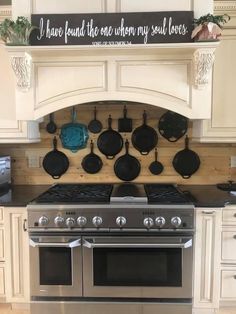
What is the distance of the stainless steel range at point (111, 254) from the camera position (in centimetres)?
202

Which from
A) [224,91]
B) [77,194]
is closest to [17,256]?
[77,194]

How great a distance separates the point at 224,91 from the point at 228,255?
124 centimetres

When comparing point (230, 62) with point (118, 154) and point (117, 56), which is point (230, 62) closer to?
point (117, 56)

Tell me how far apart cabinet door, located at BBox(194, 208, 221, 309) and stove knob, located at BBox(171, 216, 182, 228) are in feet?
0.56

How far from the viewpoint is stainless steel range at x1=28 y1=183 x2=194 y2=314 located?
2.02 metres

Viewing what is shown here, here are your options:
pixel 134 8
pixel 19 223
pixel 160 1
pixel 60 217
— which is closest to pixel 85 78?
pixel 134 8

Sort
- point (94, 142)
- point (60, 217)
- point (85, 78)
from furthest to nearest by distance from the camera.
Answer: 1. point (94, 142)
2. point (85, 78)
3. point (60, 217)

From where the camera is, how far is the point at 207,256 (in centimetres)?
210

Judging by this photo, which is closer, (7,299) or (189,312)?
(189,312)

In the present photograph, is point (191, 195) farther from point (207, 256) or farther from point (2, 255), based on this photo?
point (2, 255)

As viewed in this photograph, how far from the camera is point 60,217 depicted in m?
2.03

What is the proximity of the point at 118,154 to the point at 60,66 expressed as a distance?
2.99 feet

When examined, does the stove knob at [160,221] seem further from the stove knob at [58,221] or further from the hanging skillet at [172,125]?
the hanging skillet at [172,125]

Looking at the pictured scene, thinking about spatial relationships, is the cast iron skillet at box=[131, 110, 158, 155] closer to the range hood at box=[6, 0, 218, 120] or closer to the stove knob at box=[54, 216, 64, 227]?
the range hood at box=[6, 0, 218, 120]
